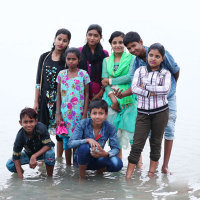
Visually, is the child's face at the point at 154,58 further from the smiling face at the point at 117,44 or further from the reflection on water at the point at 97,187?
the reflection on water at the point at 97,187

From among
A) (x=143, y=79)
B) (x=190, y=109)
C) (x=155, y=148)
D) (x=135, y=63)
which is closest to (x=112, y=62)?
(x=135, y=63)

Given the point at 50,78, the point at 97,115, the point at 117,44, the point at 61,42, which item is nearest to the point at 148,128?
the point at 97,115

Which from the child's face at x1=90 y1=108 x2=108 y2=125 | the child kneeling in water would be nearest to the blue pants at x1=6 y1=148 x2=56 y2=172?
the child kneeling in water

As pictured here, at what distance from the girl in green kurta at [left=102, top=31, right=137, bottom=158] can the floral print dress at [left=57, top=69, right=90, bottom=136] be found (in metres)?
0.30

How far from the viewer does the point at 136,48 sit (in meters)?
4.70

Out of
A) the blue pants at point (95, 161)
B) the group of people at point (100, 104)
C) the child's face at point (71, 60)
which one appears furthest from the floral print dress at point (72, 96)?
the blue pants at point (95, 161)

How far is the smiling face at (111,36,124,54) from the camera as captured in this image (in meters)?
5.06

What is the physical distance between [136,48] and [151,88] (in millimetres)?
586

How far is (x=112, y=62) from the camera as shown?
5102 mm

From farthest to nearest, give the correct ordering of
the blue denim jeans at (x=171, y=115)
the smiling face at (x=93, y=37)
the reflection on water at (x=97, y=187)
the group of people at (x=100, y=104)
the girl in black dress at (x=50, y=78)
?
1. the girl in black dress at (x=50, y=78)
2. the smiling face at (x=93, y=37)
3. the blue denim jeans at (x=171, y=115)
4. the group of people at (x=100, y=104)
5. the reflection on water at (x=97, y=187)

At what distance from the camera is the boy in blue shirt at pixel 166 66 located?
467cm

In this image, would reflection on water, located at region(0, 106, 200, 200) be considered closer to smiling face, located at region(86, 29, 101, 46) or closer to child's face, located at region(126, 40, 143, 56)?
child's face, located at region(126, 40, 143, 56)

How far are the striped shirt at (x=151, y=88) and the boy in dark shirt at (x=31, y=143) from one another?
115 cm

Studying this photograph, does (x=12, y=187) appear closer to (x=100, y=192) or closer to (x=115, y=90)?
(x=100, y=192)
